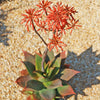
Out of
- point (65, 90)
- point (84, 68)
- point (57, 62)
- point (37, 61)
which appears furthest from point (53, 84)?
point (84, 68)

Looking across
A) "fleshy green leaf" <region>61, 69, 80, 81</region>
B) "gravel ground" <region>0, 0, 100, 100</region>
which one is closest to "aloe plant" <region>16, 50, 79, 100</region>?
"fleshy green leaf" <region>61, 69, 80, 81</region>

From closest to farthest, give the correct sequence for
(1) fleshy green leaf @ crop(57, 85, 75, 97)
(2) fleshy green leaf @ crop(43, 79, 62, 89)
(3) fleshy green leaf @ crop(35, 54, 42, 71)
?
(2) fleshy green leaf @ crop(43, 79, 62, 89), (1) fleshy green leaf @ crop(57, 85, 75, 97), (3) fleshy green leaf @ crop(35, 54, 42, 71)

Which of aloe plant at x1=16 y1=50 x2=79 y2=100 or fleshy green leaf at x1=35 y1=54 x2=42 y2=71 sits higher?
fleshy green leaf at x1=35 y1=54 x2=42 y2=71

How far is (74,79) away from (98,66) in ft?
2.34

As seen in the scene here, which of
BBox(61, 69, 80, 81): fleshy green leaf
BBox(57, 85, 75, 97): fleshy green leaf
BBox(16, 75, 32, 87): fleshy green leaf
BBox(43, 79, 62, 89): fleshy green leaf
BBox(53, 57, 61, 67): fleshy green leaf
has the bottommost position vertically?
BBox(57, 85, 75, 97): fleshy green leaf

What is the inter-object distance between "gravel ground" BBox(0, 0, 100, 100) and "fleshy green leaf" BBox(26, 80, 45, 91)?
2.84 feet

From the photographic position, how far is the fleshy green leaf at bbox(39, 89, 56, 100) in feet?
8.55

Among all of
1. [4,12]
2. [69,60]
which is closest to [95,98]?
[69,60]

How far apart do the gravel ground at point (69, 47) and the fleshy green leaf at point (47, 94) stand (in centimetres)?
92

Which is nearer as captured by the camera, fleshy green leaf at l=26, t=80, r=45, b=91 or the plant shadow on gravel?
fleshy green leaf at l=26, t=80, r=45, b=91

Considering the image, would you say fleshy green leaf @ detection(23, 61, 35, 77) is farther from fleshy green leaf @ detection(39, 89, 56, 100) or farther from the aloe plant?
fleshy green leaf @ detection(39, 89, 56, 100)

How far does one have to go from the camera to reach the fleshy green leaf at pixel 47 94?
2.61 m

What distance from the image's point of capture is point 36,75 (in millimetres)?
2771

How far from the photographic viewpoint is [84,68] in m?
3.88
